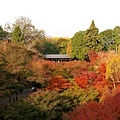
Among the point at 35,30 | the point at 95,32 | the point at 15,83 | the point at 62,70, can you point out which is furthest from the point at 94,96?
the point at 35,30

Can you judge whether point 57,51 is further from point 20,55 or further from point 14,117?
point 14,117

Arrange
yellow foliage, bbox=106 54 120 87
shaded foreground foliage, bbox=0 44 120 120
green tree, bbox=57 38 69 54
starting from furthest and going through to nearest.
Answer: green tree, bbox=57 38 69 54 → yellow foliage, bbox=106 54 120 87 → shaded foreground foliage, bbox=0 44 120 120

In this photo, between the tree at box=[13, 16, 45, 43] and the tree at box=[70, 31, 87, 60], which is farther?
the tree at box=[13, 16, 45, 43]

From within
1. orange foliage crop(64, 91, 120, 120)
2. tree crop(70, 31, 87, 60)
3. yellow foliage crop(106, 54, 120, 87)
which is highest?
tree crop(70, 31, 87, 60)

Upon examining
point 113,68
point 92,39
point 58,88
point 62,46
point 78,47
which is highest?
point 92,39

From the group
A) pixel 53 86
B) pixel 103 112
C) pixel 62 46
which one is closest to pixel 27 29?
pixel 62 46

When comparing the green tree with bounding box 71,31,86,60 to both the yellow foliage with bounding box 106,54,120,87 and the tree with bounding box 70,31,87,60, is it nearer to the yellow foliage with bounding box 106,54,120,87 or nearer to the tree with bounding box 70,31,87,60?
the tree with bounding box 70,31,87,60

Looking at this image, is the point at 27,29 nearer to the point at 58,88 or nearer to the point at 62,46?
the point at 62,46

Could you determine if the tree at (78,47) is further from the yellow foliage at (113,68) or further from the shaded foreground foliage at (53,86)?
the yellow foliage at (113,68)

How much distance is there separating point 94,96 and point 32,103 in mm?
5257

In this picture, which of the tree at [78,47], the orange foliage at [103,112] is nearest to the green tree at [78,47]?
the tree at [78,47]

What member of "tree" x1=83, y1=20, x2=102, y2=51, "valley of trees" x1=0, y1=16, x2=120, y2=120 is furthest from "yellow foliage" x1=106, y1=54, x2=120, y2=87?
"tree" x1=83, y1=20, x2=102, y2=51

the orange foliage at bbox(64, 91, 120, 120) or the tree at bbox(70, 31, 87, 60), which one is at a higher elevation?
the tree at bbox(70, 31, 87, 60)

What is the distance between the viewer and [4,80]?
19.8 metres
